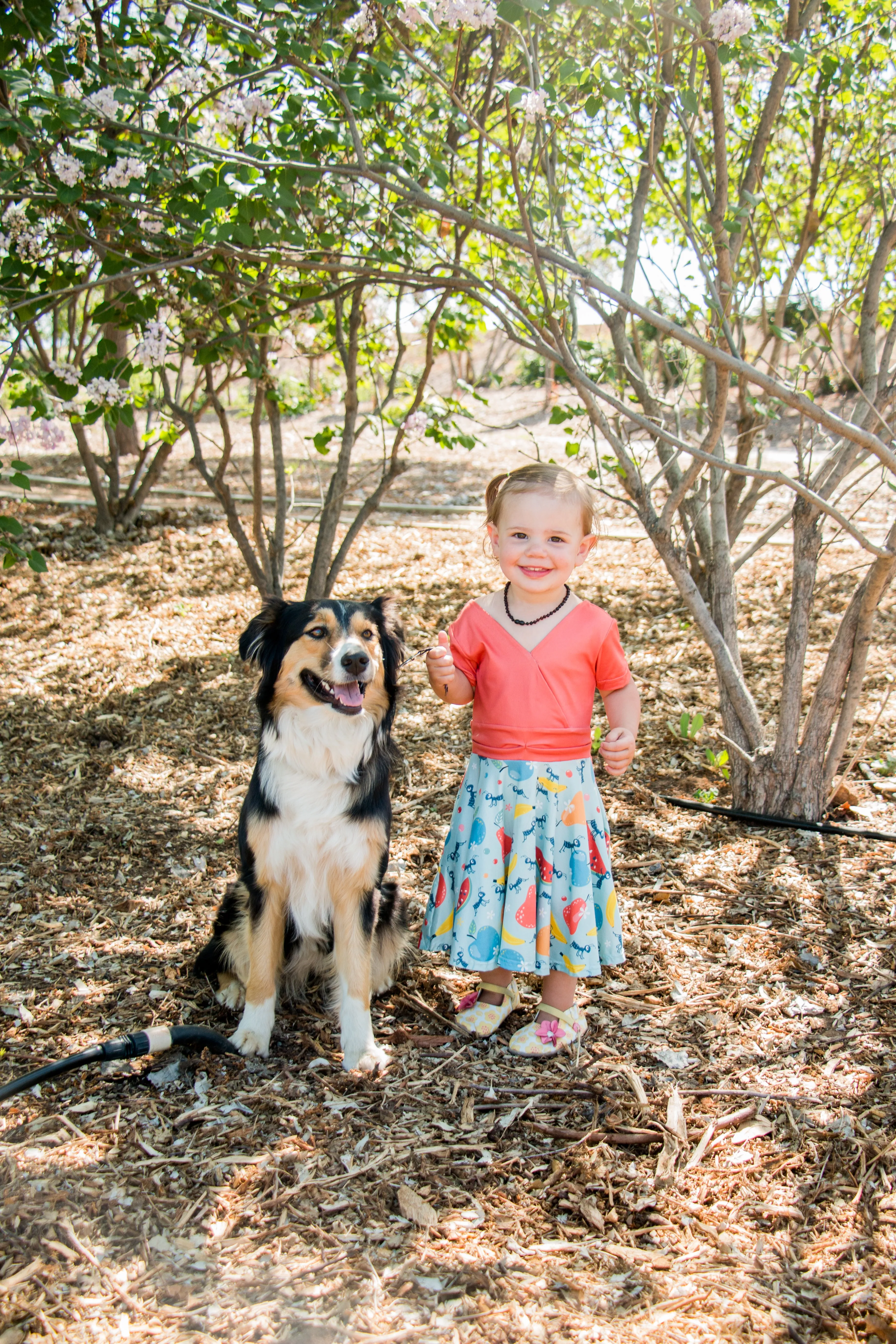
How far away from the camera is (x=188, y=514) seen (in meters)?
8.98

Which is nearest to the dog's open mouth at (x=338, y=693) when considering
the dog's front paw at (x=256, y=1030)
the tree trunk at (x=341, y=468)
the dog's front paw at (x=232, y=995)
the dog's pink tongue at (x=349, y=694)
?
the dog's pink tongue at (x=349, y=694)

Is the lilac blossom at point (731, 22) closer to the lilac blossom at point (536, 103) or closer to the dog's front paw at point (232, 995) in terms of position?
the lilac blossom at point (536, 103)

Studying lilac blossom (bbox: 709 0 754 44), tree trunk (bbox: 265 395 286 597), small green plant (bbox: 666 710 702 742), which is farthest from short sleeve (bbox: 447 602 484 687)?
tree trunk (bbox: 265 395 286 597)

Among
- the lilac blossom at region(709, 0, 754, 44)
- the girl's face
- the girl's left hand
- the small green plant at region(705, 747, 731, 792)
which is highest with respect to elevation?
the lilac blossom at region(709, 0, 754, 44)

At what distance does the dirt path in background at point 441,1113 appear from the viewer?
6.66ft

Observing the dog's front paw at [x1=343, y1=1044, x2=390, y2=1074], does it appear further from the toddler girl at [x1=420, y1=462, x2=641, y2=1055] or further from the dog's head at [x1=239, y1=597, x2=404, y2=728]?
the dog's head at [x1=239, y1=597, x2=404, y2=728]

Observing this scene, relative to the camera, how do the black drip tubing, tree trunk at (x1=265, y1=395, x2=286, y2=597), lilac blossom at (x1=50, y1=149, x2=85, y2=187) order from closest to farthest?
1. lilac blossom at (x1=50, y1=149, x2=85, y2=187)
2. the black drip tubing
3. tree trunk at (x1=265, y1=395, x2=286, y2=597)

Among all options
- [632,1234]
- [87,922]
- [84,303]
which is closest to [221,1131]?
[632,1234]

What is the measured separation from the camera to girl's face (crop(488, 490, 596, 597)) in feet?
9.12

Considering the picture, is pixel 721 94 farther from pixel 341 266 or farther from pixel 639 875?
pixel 639 875

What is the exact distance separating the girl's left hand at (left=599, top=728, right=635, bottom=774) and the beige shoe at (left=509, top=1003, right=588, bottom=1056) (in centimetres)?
77

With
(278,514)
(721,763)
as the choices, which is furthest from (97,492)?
(721,763)

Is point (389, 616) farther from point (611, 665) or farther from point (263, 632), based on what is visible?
point (611, 665)

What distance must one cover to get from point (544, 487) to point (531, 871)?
1112mm
